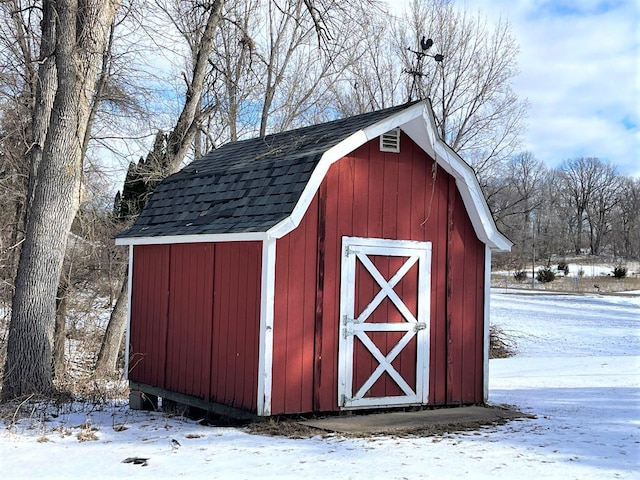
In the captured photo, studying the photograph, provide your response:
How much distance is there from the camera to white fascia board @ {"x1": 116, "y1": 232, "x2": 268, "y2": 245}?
25.3ft

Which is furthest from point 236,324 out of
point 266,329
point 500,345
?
point 500,345

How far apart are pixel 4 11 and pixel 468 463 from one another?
12641 mm

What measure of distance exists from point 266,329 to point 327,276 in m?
1.00

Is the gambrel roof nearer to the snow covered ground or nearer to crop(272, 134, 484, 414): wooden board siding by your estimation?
crop(272, 134, 484, 414): wooden board siding

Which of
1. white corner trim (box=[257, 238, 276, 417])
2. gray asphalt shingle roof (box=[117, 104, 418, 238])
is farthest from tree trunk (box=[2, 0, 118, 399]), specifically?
white corner trim (box=[257, 238, 276, 417])

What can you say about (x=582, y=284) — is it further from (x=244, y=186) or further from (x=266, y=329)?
(x=266, y=329)

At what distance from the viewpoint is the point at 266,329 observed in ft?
25.2

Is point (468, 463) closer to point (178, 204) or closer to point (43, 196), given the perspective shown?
point (178, 204)

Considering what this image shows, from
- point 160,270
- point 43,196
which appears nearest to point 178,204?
point 160,270

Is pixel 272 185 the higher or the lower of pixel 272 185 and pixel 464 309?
the higher

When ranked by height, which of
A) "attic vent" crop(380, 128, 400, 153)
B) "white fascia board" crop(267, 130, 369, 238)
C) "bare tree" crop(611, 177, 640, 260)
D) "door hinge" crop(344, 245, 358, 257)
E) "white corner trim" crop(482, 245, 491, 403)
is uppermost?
"bare tree" crop(611, 177, 640, 260)

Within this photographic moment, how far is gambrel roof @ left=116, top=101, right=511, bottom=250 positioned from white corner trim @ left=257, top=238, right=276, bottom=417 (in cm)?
28

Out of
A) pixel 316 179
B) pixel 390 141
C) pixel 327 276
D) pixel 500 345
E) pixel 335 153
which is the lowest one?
pixel 500 345

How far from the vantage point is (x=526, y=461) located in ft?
19.7
